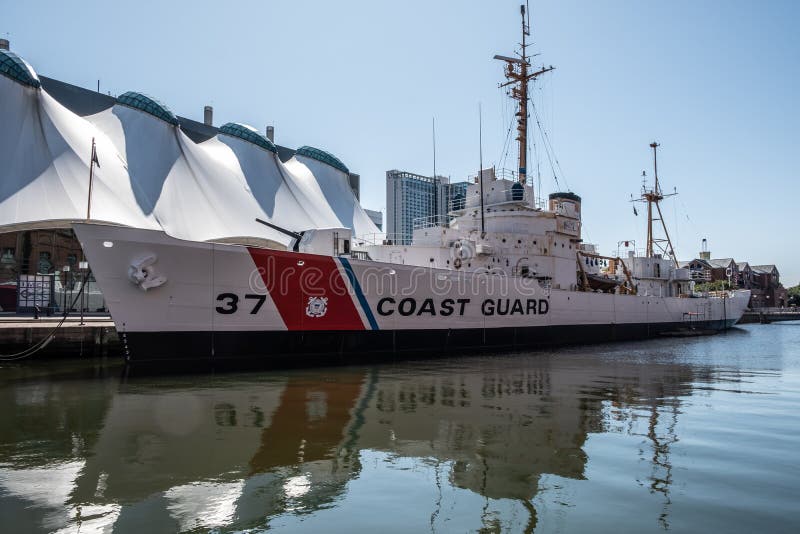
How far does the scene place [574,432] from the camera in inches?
234

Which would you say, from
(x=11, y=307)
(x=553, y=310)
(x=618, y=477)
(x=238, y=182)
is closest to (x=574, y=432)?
(x=618, y=477)

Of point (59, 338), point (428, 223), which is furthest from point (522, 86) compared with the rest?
point (59, 338)

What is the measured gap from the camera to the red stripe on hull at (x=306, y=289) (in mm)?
12211

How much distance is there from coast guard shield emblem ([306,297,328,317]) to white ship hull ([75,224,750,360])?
0.02 meters

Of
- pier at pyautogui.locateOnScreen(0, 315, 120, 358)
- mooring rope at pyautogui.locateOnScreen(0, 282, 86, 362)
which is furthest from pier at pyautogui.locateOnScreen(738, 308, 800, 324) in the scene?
→ mooring rope at pyautogui.locateOnScreen(0, 282, 86, 362)

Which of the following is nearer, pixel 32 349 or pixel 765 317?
pixel 32 349

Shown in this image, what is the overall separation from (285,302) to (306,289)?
0.61 meters

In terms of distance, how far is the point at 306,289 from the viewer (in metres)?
12.7

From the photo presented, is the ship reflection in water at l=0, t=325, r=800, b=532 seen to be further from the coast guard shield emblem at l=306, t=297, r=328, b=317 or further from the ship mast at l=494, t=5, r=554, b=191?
the ship mast at l=494, t=5, r=554, b=191

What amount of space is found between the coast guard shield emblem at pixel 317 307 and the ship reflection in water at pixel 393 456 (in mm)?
3259

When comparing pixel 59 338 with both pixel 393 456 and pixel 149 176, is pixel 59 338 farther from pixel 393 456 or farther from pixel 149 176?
pixel 149 176

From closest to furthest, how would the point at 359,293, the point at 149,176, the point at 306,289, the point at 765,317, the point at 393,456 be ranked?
1. the point at 393,456
2. the point at 306,289
3. the point at 359,293
4. the point at 149,176
5. the point at 765,317

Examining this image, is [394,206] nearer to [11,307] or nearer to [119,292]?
[11,307]

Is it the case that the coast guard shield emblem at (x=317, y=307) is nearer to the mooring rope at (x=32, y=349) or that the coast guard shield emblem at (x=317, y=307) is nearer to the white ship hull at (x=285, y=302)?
Result: the white ship hull at (x=285, y=302)
